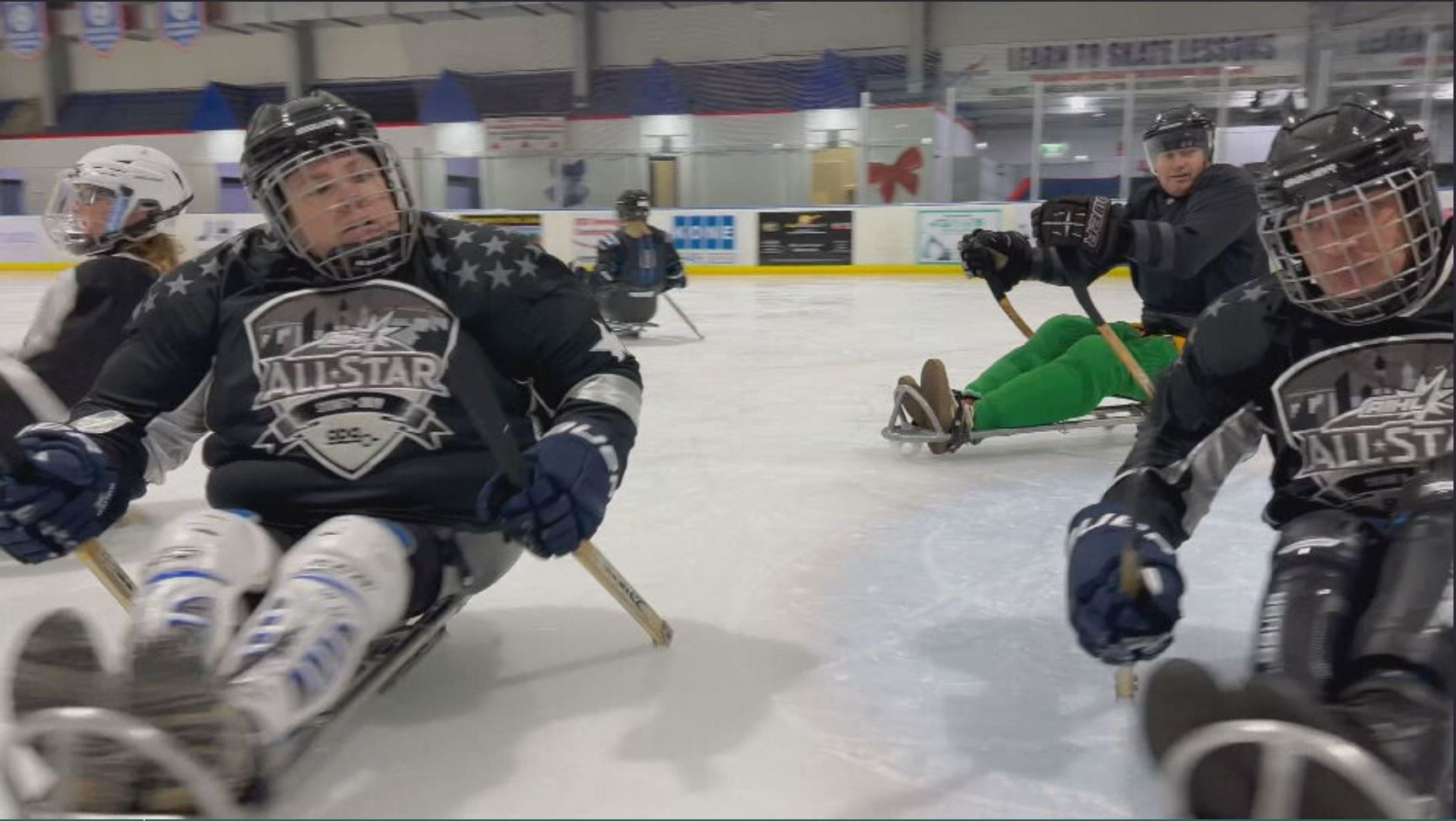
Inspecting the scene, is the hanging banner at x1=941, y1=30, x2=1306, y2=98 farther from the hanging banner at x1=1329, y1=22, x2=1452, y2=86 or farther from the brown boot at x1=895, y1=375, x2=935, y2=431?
the brown boot at x1=895, y1=375, x2=935, y2=431

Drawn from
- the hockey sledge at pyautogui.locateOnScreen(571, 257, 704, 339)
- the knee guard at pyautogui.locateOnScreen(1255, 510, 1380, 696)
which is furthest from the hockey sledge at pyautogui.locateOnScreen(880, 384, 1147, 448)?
the hockey sledge at pyautogui.locateOnScreen(571, 257, 704, 339)

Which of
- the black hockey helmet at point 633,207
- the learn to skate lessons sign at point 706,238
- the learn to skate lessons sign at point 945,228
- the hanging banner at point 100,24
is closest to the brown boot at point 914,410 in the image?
the hanging banner at point 100,24

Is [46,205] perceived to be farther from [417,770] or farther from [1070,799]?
[1070,799]

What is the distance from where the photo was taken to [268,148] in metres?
1.33

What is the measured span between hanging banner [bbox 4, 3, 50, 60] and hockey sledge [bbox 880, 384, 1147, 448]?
204 cm

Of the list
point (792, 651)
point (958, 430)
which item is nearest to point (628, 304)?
point (958, 430)

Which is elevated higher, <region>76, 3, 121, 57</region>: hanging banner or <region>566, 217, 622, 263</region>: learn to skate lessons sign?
<region>76, 3, 121, 57</region>: hanging banner

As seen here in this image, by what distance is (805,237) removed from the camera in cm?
1019

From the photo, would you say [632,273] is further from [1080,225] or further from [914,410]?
[1080,225]

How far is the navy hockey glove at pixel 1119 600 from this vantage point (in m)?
1.12

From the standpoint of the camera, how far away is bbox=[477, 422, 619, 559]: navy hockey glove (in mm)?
1221

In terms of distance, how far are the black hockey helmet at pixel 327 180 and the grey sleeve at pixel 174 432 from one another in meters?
0.28

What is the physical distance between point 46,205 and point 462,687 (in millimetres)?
1457

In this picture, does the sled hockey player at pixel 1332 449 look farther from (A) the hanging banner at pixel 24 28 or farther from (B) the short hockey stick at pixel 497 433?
(A) the hanging banner at pixel 24 28
